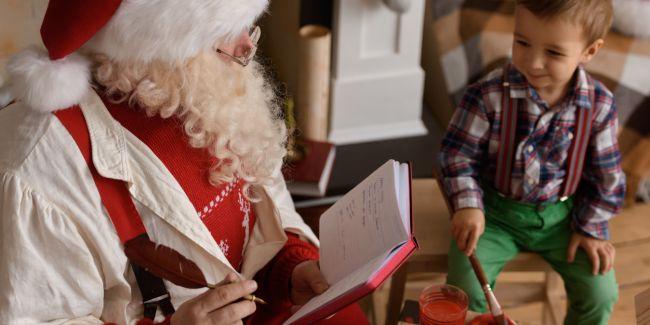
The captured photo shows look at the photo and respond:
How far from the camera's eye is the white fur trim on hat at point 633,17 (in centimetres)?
247

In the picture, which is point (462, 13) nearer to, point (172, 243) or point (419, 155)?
point (419, 155)

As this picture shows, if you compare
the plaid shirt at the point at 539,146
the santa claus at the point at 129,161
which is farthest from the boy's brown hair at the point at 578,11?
the santa claus at the point at 129,161

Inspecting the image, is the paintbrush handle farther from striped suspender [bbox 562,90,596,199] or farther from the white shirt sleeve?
the white shirt sleeve

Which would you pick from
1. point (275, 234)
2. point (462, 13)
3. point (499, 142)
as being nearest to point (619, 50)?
point (462, 13)

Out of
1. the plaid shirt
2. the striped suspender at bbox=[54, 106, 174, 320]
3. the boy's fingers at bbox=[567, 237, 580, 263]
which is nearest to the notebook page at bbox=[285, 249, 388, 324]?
the striped suspender at bbox=[54, 106, 174, 320]

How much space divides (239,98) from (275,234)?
30 centimetres

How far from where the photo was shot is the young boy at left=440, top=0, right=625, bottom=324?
70.9 inches

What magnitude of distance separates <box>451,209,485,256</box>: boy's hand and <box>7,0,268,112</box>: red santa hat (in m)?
0.79

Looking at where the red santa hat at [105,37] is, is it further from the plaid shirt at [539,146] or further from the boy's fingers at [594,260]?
the boy's fingers at [594,260]

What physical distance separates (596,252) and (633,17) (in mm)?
968

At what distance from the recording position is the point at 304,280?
4.93 feet

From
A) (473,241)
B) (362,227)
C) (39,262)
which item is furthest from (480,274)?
(39,262)

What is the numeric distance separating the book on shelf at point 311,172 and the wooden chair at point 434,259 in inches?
15.2

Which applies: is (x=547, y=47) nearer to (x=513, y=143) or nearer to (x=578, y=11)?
(x=578, y=11)
